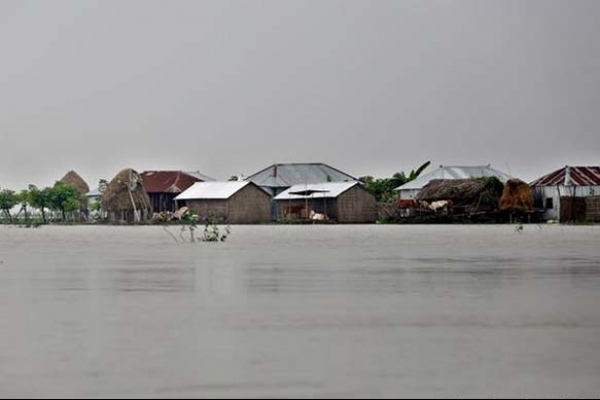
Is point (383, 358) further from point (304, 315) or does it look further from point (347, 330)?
point (304, 315)

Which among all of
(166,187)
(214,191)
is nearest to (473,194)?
(214,191)

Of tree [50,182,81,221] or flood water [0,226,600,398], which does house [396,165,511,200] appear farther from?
flood water [0,226,600,398]

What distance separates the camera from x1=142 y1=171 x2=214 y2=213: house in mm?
82938

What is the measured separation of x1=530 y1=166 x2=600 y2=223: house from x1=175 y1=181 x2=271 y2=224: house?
1699 centimetres

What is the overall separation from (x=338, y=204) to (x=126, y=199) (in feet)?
53.0

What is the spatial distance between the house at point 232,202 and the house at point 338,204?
191 centimetres

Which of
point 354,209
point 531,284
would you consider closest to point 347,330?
point 531,284

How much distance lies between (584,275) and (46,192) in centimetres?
6830

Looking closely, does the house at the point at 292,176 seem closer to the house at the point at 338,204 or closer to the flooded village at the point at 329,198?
the flooded village at the point at 329,198

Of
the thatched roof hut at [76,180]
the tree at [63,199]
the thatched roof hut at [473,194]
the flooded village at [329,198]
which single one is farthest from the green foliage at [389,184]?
the thatched roof hut at [76,180]

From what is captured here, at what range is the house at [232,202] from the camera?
6994 centimetres

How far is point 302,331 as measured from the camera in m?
11.2

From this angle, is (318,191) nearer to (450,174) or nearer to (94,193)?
(450,174)

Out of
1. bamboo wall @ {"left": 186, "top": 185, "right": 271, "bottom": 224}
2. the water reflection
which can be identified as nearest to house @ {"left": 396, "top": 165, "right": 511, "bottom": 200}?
bamboo wall @ {"left": 186, "top": 185, "right": 271, "bottom": 224}
